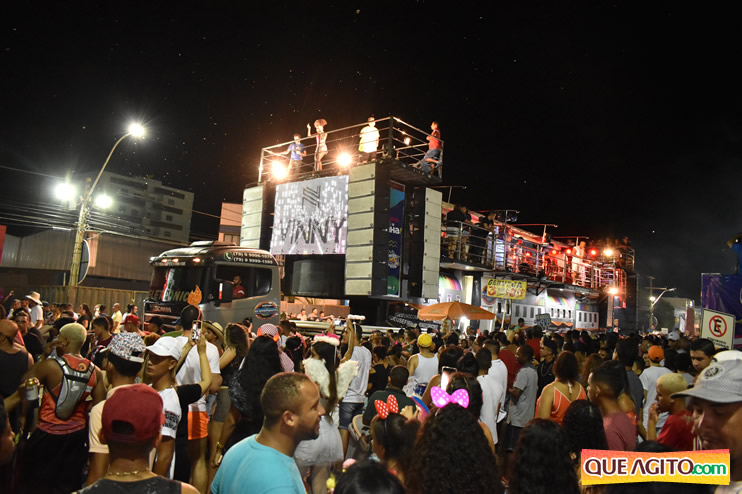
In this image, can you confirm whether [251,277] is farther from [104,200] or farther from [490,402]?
[104,200]

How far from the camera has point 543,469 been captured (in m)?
2.85

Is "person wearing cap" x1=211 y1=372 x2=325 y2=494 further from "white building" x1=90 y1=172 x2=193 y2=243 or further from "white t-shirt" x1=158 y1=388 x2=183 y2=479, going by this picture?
"white building" x1=90 y1=172 x2=193 y2=243

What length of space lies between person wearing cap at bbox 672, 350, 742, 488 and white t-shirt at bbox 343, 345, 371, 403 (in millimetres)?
5778

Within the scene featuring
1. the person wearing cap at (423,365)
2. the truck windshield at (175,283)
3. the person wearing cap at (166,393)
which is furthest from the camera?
the truck windshield at (175,283)

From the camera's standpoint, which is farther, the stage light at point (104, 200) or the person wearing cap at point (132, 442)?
the stage light at point (104, 200)

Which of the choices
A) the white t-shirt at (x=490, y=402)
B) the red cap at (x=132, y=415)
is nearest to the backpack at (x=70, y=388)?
the red cap at (x=132, y=415)

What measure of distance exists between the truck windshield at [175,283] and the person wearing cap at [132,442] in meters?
12.2

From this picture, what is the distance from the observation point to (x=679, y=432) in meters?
3.88

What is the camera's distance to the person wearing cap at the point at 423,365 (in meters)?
7.65

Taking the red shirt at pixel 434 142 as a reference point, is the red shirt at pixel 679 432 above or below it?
below

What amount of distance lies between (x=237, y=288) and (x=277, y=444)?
13047 mm

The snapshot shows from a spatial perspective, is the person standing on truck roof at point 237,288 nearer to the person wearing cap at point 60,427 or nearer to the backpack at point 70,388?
the person wearing cap at point 60,427

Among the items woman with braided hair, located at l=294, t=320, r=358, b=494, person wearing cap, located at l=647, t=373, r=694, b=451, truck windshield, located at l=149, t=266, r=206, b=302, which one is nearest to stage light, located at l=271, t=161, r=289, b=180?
truck windshield, located at l=149, t=266, r=206, b=302

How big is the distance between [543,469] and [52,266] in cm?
4666
